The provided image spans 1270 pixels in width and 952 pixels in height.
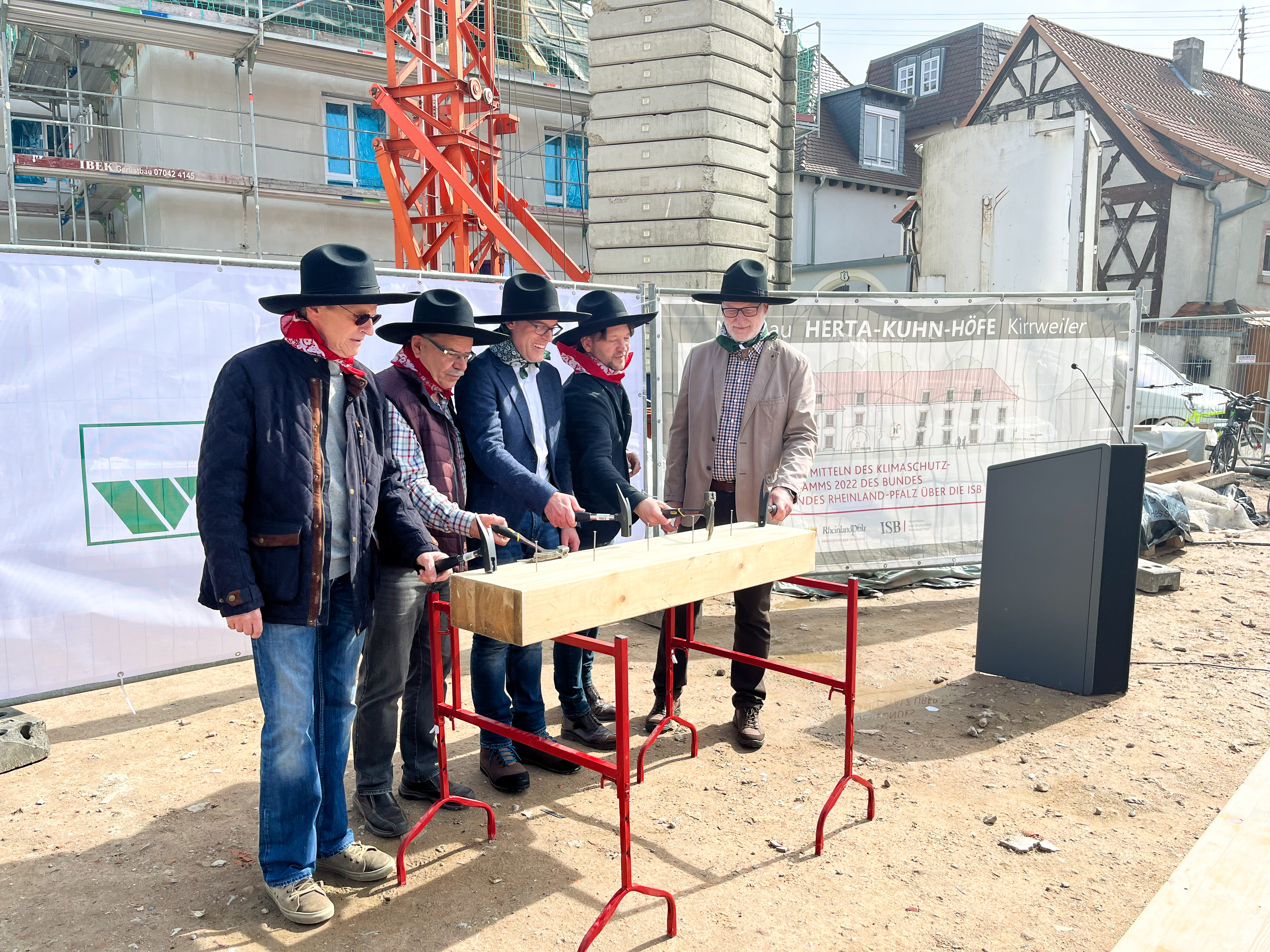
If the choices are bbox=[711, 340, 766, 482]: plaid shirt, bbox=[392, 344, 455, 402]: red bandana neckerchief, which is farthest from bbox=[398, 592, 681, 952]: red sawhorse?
bbox=[711, 340, 766, 482]: plaid shirt

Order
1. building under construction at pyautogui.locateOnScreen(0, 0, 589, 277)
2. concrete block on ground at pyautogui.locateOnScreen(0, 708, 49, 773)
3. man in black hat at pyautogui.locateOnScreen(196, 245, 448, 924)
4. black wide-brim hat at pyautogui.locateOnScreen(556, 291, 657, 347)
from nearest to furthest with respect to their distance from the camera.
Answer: man in black hat at pyautogui.locateOnScreen(196, 245, 448, 924)
black wide-brim hat at pyautogui.locateOnScreen(556, 291, 657, 347)
concrete block on ground at pyautogui.locateOnScreen(0, 708, 49, 773)
building under construction at pyautogui.locateOnScreen(0, 0, 589, 277)

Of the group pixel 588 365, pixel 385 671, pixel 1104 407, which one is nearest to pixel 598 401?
pixel 588 365

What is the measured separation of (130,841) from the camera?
3.64 m

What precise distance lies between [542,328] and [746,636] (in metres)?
1.82

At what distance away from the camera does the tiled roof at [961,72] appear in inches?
1217

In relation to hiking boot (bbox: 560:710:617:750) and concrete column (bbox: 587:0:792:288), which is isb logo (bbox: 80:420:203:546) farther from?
concrete column (bbox: 587:0:792:288)

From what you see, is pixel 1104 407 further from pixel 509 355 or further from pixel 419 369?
pixel 419 369

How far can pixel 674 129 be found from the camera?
496 inches

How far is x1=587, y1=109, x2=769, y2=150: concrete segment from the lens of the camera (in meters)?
12.5

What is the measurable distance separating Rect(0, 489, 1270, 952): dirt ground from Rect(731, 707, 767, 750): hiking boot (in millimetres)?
86

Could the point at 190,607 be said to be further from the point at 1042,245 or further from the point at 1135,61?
the point at 1135,61

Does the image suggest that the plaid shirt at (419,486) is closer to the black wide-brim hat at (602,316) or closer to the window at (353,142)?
the black wide-brim hat at (602,316)

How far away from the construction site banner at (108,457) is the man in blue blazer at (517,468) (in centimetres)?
164

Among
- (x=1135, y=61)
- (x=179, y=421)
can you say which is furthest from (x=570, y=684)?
(x=1135, y=61)
